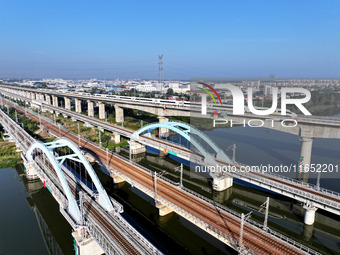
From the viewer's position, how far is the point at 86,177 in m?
41.5

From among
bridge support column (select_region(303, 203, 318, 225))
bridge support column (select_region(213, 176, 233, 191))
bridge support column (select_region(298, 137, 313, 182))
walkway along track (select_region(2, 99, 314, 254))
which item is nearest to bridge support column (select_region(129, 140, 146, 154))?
walkway along track (select_region(2, 99, 314, 254))

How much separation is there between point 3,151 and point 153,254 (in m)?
52.9

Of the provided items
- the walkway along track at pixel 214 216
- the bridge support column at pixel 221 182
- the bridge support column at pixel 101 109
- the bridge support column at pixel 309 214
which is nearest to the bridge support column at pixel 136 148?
the walkway along track at pixel 214 216

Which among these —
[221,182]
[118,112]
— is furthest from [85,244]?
[118,112]

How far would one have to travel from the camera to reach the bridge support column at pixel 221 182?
38094mm

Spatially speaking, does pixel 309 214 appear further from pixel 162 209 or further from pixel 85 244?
pixel 85 244

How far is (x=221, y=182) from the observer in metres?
38.3

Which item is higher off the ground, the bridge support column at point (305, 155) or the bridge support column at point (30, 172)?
the bridge support column at point (305, 155)

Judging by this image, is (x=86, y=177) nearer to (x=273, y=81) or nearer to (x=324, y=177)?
(x=324, y=177)

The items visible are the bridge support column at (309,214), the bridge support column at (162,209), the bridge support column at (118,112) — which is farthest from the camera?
the bridge support column at (118,112)

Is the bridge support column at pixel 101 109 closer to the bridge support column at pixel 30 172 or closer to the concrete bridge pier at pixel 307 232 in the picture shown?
the bridge support column at pixel 30 172

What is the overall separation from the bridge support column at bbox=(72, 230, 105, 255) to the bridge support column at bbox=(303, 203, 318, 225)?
82.2 ft

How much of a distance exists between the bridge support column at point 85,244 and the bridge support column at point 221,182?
852 inches

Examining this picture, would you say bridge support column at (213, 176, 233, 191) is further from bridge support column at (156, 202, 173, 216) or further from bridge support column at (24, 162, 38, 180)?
bridge support column at (24, 162, 38, 180)
